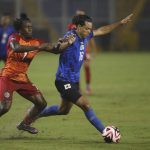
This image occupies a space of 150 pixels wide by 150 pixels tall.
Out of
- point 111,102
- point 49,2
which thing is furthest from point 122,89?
point 49,2

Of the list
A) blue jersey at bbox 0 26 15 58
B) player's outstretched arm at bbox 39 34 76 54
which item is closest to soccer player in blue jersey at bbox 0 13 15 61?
blue jersey at bbox 0 26 15 58

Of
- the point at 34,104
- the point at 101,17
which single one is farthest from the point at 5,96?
the point at 101,17

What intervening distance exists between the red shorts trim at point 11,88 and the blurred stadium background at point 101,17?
32.5 m

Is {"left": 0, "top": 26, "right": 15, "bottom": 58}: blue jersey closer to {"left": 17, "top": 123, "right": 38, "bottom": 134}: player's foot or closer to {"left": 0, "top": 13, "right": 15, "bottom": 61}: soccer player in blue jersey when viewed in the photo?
{"left": 0, "top": 13, "right": 15, "bottom": 61}: soccer player in blue jersey

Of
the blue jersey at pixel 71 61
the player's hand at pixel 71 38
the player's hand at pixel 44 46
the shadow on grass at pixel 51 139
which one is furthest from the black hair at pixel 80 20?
the shadow on grass at pixel 51 139

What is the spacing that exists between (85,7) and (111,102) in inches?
1106

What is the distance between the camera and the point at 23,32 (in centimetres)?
1152

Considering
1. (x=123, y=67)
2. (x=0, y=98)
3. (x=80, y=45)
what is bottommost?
(x=123, y=67)

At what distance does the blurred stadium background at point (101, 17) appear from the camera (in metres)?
44.6

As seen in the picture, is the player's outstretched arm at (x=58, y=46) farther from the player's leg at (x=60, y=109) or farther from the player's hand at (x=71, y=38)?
the player's leg at (x=60, y=109)

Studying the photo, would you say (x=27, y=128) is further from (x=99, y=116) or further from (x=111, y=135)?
(x=99, y=116)

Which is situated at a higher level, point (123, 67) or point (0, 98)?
point (0, 98)

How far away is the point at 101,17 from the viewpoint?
45.5 metres

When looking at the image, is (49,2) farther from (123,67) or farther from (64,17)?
(123,67)
